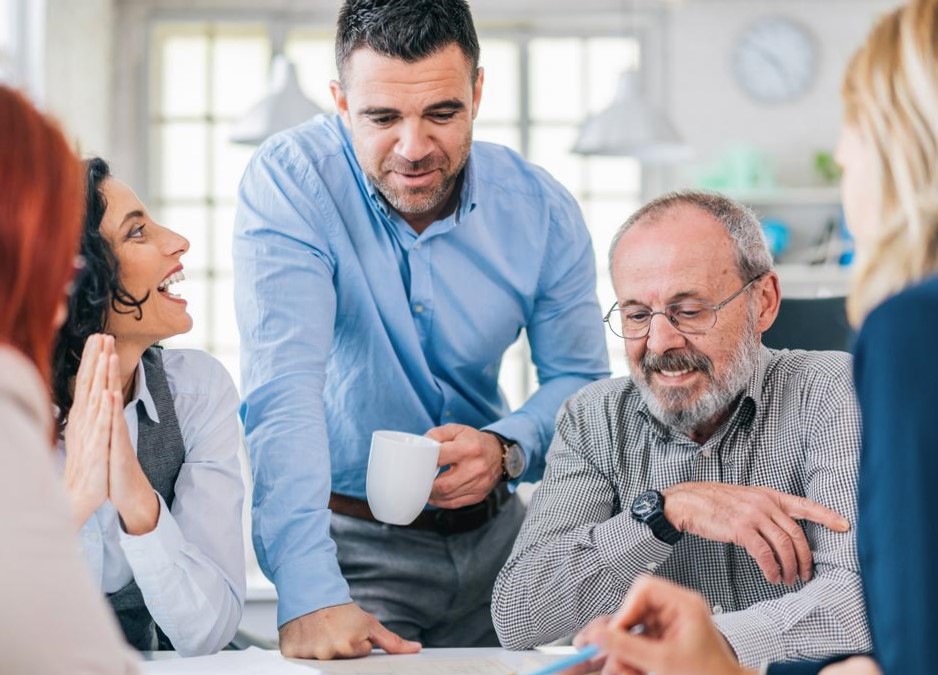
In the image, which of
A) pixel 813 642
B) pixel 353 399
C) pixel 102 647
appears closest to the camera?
pixel 102 647

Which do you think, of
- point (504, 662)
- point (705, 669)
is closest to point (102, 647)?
point (705, 669)

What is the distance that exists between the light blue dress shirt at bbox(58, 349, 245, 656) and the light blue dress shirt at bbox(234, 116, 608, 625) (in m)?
0.05

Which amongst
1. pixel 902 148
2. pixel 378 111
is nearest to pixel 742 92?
pixel 378 111

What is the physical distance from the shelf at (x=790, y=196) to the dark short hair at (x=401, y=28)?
174 inches

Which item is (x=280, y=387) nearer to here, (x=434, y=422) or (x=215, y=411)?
(x=215, y=411)

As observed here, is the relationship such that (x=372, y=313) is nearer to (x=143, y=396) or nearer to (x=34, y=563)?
(x=143, y=396)

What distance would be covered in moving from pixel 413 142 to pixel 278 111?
101 inches

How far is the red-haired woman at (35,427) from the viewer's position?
68 cm

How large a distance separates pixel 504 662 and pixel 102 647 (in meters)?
0.83

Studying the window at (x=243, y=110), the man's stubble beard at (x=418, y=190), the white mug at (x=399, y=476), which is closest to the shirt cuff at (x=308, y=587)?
the white mug at (x=399, y=476)

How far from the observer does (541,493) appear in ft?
6.06

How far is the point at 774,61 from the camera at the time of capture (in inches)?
254

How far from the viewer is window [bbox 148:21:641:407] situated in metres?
6.45

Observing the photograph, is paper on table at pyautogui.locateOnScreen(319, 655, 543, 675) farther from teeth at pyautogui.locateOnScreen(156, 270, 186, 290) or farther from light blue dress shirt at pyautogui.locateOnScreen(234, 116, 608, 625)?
teeth at pyautogui.locateOnScreen(156, 270, 186, 290)
